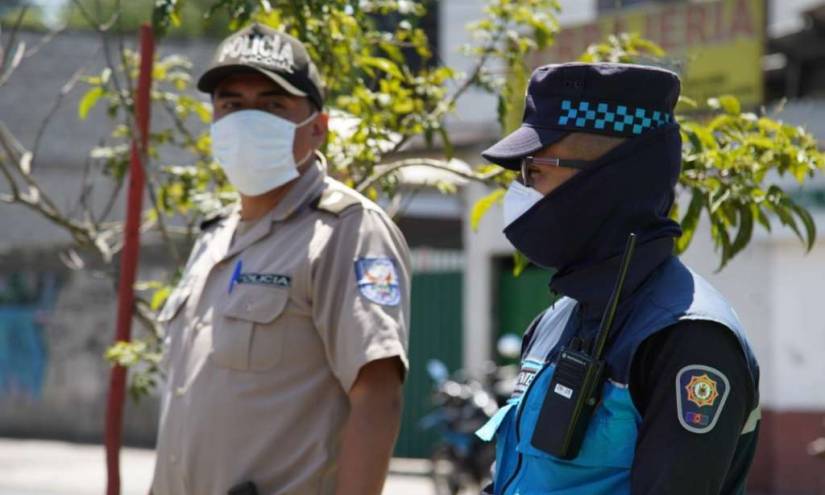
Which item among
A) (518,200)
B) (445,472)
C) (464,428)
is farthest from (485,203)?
(445,472)

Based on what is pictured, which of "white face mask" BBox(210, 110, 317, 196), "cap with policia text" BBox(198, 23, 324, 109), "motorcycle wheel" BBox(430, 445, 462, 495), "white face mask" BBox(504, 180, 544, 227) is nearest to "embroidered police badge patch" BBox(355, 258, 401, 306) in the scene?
"white face mask" BBox(210, 110, 317, 196)

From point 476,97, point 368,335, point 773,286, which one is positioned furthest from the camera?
point 476,97

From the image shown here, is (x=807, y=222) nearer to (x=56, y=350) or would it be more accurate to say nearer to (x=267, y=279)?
(x=267, y=279)

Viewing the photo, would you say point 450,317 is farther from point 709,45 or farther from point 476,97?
point 476,97

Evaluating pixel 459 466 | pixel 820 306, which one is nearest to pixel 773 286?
pixel 820 306

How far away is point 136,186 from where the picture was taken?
399cm

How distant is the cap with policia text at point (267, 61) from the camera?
3.17 meters

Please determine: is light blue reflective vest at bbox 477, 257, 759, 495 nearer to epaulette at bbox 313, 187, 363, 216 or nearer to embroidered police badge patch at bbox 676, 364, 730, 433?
embroidered police badge patch at bbox 676, 364, 730, 433

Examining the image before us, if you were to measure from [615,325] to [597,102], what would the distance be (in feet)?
1.17


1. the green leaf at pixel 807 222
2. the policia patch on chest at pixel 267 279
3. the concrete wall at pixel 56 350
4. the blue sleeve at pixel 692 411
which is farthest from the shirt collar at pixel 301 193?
the concrete wall at pixel 56 350

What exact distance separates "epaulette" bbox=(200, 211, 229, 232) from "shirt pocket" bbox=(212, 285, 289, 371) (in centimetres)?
45

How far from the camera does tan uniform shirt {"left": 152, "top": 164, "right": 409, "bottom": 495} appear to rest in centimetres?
292

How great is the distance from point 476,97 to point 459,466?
10.6m

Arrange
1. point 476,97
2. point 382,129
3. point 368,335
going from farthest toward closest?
point 476,97 → point 382,129 → point 368,335
